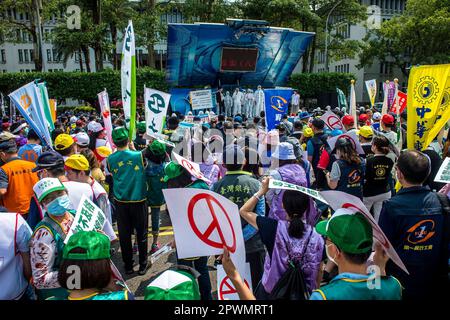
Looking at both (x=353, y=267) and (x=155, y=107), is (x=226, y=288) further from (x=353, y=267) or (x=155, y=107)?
(x=155, y=107)

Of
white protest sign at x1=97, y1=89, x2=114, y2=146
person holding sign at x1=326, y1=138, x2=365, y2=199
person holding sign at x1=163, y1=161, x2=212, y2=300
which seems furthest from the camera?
white protest sign at x1=97, y1=89, x2=114, y2=146

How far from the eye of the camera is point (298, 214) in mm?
2797

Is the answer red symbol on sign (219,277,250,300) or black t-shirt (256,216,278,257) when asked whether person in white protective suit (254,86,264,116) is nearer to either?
red symbol on sign (219,277,250,300)

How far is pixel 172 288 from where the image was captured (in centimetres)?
186

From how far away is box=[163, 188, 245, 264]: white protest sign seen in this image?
2.41m

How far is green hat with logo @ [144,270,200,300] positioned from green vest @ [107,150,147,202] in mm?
3215

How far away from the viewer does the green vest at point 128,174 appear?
5.00 m

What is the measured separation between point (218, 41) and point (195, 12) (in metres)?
11.3

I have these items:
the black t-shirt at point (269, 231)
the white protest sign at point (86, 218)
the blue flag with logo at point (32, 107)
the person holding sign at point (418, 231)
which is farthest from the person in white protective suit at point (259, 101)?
the white protest sign at point (86, 218)

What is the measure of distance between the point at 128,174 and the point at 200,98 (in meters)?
12.1

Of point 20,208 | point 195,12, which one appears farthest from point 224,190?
point 195,12

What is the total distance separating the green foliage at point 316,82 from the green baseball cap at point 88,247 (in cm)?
2976

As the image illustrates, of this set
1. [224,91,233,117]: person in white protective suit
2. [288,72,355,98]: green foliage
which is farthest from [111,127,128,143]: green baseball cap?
[288,72,355,98]: green foliage

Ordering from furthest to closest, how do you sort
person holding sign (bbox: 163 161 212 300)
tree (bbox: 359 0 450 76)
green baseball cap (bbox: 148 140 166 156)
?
tree (bbox: 359 0 450 76)
green baseball cap (bbox: 148 140 166 156)
person holding sign (bbox: 163 161 212 300)
